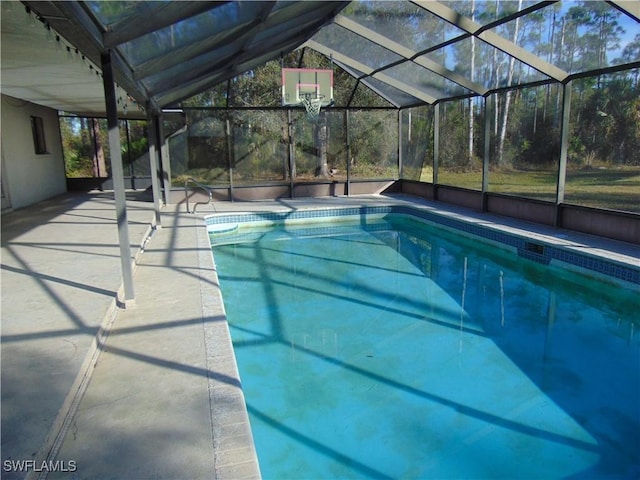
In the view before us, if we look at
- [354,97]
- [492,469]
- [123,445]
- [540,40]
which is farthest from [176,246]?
[354,97]

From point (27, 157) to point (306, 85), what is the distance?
20.0 feet

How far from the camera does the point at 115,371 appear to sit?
108 inches

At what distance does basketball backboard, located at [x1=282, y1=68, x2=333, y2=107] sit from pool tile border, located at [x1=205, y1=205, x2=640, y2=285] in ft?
7.80

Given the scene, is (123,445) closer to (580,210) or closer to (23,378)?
(23,378)

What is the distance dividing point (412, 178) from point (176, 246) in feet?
24.9

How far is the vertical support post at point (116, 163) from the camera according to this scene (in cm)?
336

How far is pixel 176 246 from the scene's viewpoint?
6094 millimetres

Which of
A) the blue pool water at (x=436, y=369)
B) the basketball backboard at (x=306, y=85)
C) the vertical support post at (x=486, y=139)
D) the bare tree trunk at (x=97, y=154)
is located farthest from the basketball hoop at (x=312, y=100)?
the bare tree trunk at (x=97, y=154)

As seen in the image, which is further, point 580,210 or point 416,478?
point 580,210

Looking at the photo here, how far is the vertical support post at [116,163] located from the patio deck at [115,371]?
22 cm

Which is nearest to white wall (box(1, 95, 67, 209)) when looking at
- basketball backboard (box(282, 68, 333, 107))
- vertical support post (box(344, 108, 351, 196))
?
basketball backboard (box(282, 68, 333, 107))

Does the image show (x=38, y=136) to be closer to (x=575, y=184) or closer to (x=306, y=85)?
(x=306, y=85)

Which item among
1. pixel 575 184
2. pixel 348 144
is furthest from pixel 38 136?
pixel 575 184

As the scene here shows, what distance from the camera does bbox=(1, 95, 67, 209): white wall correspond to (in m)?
8.53
